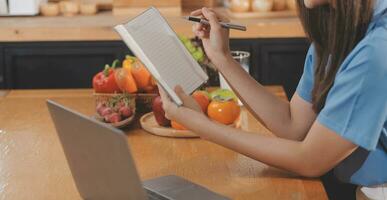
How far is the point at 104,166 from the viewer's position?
51.6 inches

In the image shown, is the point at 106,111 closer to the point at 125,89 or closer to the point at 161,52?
the point at 125,89

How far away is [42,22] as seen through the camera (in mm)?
3410

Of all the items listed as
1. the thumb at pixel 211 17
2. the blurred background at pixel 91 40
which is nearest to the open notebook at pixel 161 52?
the thumb at pixel 211 17

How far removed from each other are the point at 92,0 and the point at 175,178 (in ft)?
7.61

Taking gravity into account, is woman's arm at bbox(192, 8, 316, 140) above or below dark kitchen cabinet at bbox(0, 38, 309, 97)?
above

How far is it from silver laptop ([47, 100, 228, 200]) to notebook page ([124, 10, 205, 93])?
9.5 inches

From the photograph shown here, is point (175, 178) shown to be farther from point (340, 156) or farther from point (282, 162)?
point (340, 156)

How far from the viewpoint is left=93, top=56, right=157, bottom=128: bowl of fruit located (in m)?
2.09

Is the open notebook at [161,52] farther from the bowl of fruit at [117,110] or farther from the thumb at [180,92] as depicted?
the bowl of fruit at [117,110]

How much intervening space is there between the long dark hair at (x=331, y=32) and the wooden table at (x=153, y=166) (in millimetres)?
231

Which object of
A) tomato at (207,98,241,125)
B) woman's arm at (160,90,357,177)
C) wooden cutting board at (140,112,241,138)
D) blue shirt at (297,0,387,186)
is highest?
blue shirt at (297,0,387,186)

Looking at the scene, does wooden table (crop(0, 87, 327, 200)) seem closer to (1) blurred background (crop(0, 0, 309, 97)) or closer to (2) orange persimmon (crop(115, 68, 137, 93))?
(2) orange persimmon (crop(115, 68, 137, 93))

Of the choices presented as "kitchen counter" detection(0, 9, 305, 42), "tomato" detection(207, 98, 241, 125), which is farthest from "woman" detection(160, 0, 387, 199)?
"kitchen counter" detection(0, 9, 305, 42)

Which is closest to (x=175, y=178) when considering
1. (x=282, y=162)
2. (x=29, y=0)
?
(x=282, y=162)
